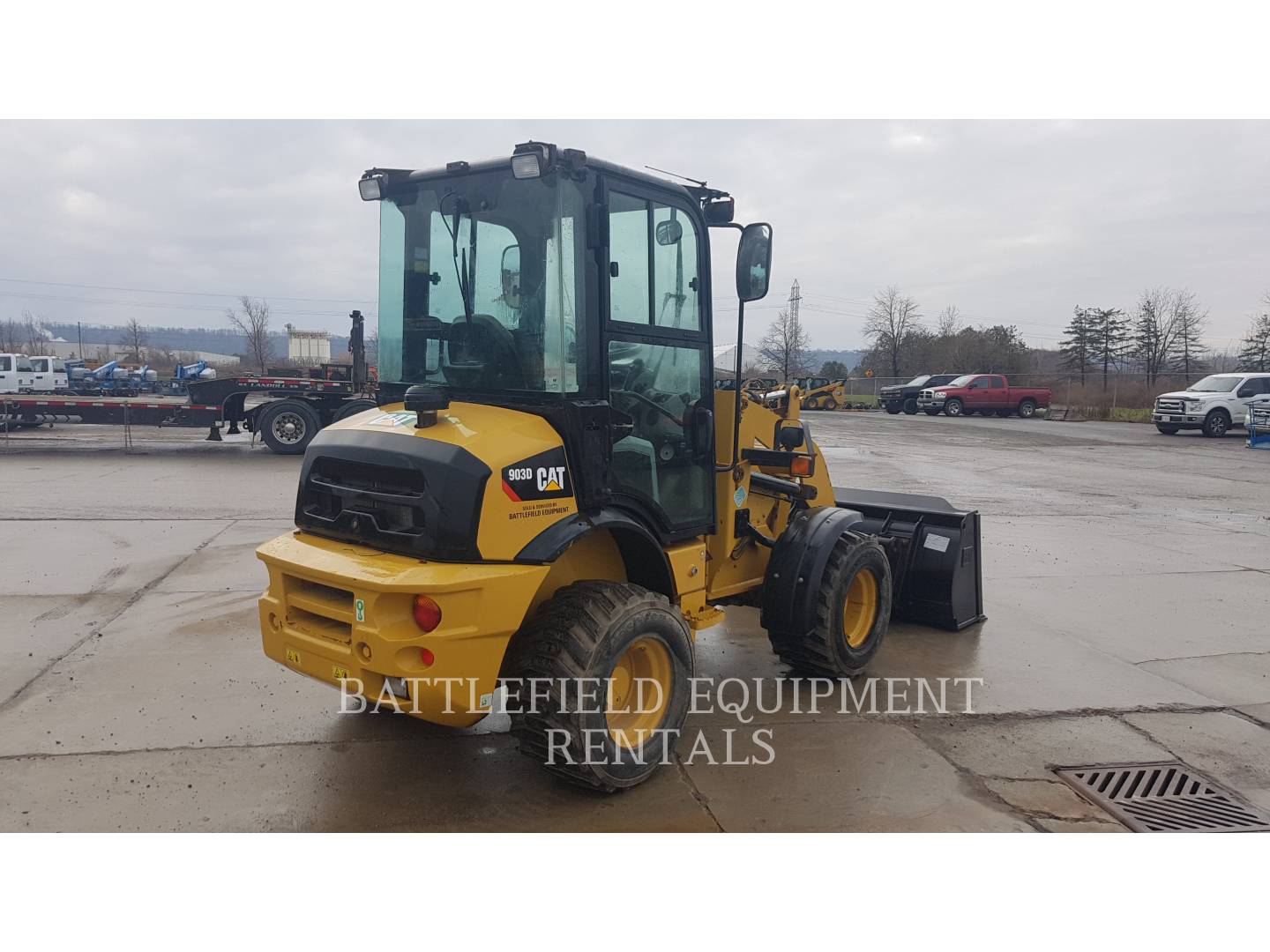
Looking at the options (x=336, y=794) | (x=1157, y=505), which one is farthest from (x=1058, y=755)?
(x=1157, y=505)

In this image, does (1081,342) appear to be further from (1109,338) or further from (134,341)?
(134,341)

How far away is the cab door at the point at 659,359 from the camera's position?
393 cm

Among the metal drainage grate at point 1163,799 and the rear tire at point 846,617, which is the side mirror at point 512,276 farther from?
the metal drainage grate at point 1163,799

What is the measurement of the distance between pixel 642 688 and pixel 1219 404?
28.1m

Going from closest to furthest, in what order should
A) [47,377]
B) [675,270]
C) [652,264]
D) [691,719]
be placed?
[652,264] < [675,270] < [691,719] < [47,377]

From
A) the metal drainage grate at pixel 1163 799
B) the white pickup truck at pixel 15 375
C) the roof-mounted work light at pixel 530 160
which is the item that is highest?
the white pickup truck at pixel 15 375

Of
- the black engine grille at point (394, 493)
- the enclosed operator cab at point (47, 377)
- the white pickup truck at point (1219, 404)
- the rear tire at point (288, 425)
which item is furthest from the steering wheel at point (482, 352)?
the enclosed operator cab at point (47, 377)

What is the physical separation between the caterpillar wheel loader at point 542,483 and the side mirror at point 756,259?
0.03 feet

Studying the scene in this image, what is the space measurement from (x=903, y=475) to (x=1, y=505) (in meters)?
13.9

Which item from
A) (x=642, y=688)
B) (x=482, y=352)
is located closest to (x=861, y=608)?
(x=642, y=688)

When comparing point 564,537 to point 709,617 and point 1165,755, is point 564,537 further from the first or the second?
point 1165,755

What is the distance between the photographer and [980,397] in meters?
35.7

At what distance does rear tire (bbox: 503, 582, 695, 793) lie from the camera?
346 cm

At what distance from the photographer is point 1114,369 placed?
5475 cm
